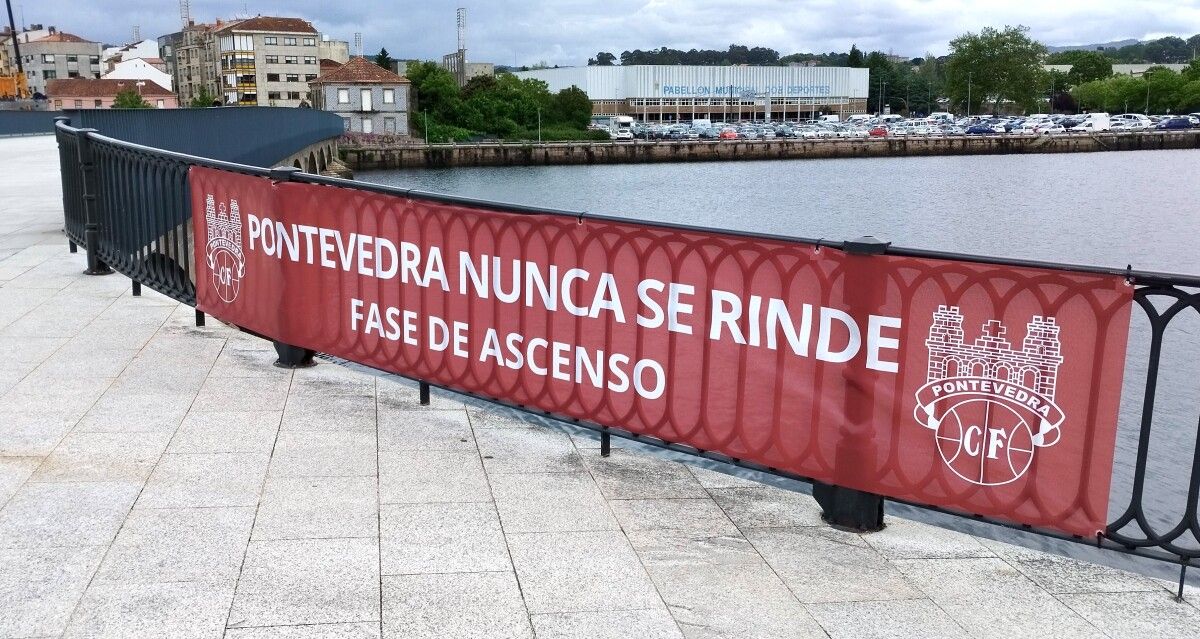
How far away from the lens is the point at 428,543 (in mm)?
5082

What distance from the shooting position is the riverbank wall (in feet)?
346

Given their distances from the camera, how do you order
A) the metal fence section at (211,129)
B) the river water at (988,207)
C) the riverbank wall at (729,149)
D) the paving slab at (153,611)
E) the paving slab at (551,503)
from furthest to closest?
1. the riverbank wall at (729,149)
2. the metal fence section at (211,129)
3. the river water at (988,207)
4. the paving slab at (551,503)
5. the paving slab at (153,611)

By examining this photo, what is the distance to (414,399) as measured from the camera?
7.61 meters

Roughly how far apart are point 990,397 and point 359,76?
4572 inches

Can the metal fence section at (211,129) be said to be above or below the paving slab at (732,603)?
above

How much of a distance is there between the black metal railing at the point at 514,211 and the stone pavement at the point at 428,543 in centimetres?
28

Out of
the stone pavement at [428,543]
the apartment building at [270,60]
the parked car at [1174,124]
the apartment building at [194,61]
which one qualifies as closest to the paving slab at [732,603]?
the stone pavement at [428,543]

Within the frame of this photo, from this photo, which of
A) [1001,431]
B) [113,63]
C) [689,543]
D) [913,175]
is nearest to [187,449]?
[689,543]

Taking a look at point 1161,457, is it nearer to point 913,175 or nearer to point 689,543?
point 689,543

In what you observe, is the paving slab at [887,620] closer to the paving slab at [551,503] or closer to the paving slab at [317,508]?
the paving slab at [551,503]

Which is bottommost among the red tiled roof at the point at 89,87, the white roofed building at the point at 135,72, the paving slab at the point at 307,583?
the paving slab at the point at 307,583

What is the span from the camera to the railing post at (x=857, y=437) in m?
5.07

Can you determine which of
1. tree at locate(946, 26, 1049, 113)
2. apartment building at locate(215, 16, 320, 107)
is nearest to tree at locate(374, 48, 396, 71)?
apartment building at locate(215, 16, 320, 107)

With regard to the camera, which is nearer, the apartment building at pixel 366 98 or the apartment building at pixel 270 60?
the apartment building at pixel 366 98
